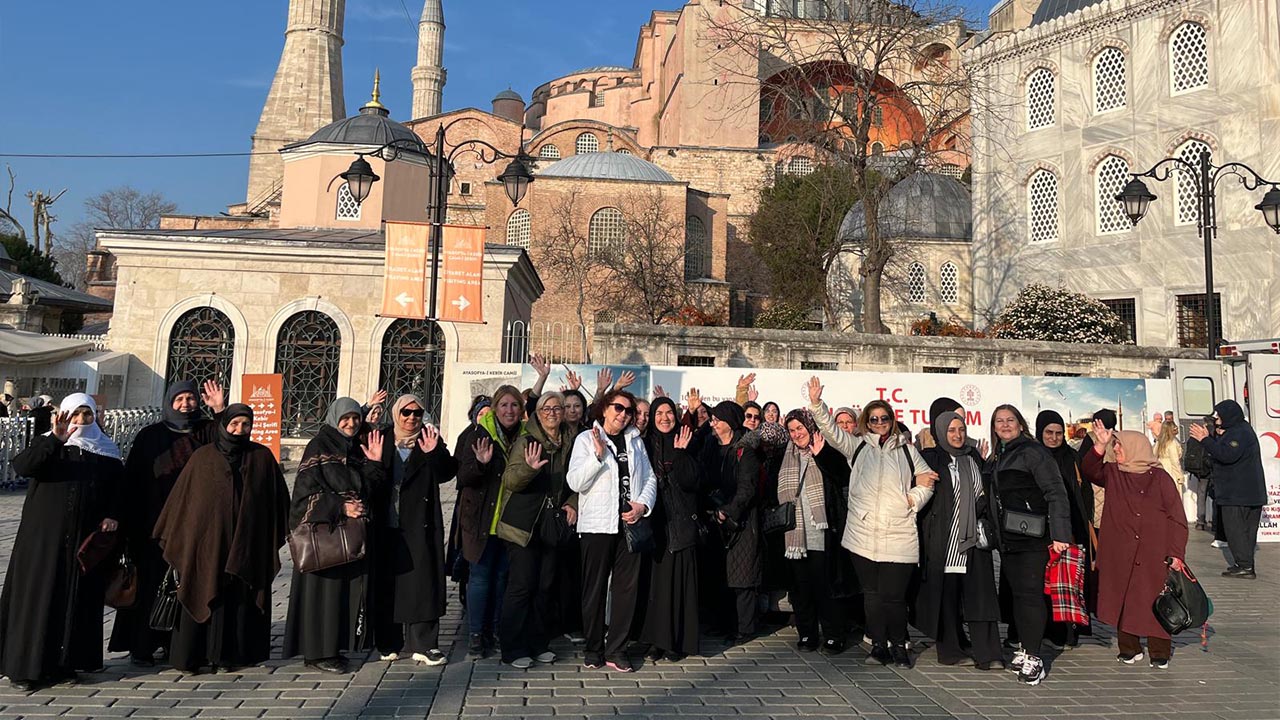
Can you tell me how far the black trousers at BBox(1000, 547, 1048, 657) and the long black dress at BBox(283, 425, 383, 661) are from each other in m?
4.07

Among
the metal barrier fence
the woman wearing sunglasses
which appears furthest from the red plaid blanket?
the metal barrier fence

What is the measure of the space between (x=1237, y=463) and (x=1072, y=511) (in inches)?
172

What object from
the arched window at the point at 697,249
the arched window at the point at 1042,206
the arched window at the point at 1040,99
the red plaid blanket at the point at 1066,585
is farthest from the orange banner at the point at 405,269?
the arched window at the point at 697,249

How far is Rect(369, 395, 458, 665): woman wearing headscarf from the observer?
502 centimetres

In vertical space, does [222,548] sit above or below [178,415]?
below

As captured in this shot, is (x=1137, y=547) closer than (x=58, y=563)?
No

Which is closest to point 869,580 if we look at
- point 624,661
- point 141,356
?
point 624,661

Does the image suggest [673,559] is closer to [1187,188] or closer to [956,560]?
[956,560]

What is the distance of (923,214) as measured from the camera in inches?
1287

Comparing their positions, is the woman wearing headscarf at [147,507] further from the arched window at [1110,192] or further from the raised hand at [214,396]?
the arched window at [1110,192]

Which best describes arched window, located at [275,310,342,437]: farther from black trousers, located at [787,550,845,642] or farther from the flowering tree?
the flowering tree

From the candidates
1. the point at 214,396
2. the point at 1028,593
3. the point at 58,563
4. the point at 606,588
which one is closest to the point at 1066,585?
the point at 1028,593

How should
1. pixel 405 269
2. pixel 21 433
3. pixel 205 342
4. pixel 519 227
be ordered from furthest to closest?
pixel 519 227
pixel 205 342
pixel 21 433
pixel 405 269

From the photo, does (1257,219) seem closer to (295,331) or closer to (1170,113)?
(1170,113)
